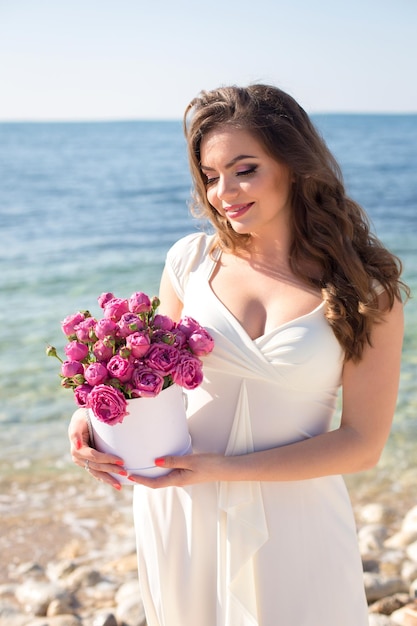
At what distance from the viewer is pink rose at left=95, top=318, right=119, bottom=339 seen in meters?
2.16

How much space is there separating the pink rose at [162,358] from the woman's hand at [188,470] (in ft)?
1.03

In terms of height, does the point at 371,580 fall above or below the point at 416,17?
below

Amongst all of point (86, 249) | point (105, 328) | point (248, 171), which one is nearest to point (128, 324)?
point (105, 328)

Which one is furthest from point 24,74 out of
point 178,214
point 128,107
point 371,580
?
point 371,580

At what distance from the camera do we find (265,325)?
259 cm

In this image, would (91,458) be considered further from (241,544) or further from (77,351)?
(241,544)

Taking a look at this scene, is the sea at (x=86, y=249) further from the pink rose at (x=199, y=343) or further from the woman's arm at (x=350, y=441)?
the pink rose at (x=199, y=343)

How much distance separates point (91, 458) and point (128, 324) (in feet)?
1.56

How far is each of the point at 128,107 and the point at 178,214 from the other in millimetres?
39962

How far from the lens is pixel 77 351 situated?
7.16 feet

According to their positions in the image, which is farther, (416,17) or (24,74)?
(24,74)

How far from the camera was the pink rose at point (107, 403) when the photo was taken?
2.09 m

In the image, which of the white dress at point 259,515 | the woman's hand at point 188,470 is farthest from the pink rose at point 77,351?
the white dress at point 259,515

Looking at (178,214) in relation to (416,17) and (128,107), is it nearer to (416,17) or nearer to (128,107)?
(416,17)
